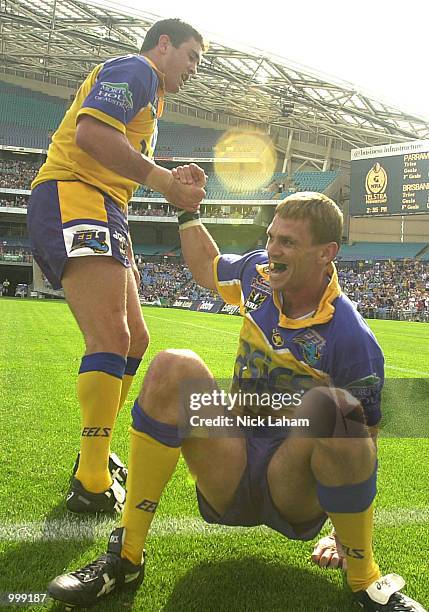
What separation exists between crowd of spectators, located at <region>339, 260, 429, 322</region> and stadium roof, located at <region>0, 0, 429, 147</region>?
11.3m

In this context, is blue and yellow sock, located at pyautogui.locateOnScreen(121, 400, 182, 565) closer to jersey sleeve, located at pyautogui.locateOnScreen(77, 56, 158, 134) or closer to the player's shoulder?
jersey sleeve, located at pyautogui.locateOnScreen(77, 56, 158, 134)

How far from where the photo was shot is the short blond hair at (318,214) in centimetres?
196

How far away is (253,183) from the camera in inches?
1743

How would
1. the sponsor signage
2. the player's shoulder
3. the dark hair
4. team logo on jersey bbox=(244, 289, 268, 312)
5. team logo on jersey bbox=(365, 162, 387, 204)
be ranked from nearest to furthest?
team logo on jersey bbox=(244, 289, 268, 312) → the player's shoulder → the dark hair → the sponsor signage → team logo on jersey bbox=(365, 162, 387, 204)

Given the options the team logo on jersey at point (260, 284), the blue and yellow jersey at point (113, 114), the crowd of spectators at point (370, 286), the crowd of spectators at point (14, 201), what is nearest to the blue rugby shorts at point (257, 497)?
A: the team logo on jersey at point (260, 284)

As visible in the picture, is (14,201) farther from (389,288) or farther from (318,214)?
(318,214)

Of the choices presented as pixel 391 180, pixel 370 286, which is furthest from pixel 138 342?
pixel 370 286

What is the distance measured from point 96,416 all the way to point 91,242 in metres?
0.76

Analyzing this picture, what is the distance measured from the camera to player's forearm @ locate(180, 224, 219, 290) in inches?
102

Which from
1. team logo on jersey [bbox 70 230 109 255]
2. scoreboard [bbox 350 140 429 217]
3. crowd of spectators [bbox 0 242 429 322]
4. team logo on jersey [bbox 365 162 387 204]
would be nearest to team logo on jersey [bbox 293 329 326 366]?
team logo on jersey [bbox 70 230 109 255]

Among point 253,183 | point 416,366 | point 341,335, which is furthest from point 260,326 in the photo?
point 253,183

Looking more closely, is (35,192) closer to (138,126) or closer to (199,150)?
(138,126)

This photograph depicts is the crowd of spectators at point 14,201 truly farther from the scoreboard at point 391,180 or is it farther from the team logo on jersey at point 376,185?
the team logo on jersey at point 376,185

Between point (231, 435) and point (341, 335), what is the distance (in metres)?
0.49
